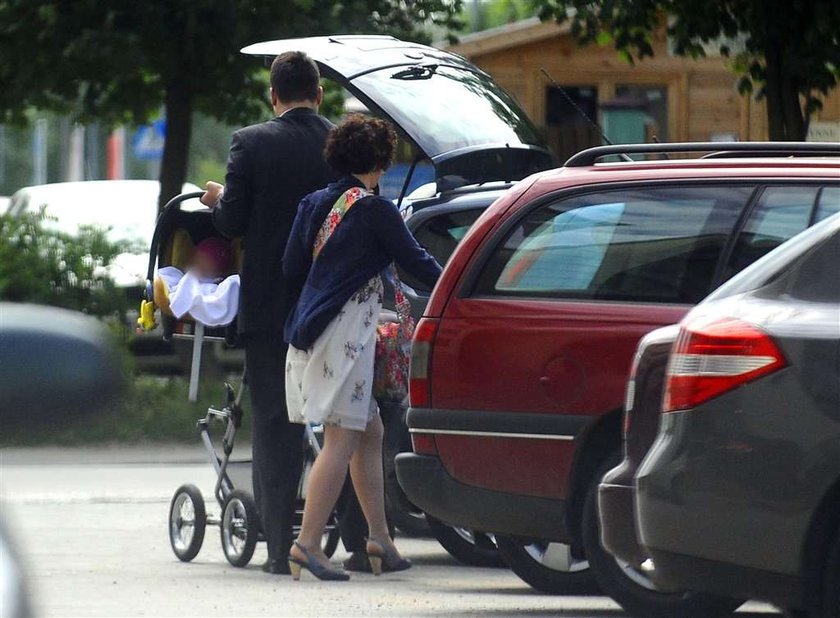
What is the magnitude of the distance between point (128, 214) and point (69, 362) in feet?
49.4

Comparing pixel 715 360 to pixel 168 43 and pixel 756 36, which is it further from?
pixel 168 43

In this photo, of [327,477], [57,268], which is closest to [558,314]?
[327,477]

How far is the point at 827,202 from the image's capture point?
648cm

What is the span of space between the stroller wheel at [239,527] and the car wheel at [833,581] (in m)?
3.56

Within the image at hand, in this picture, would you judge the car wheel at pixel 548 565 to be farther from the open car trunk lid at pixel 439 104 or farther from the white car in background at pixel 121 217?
the white car in background at pixel 121 217

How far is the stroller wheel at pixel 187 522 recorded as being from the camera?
841cm

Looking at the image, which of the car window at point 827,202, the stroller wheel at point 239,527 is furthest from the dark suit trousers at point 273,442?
the car window at point 827,202

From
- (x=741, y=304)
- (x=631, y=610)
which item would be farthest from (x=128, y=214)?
(x=741, y=304)

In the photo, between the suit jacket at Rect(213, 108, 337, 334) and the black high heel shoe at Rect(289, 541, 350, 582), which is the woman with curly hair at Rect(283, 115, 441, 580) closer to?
the black high heel shoe at Rect(289, 541, 350, 582)

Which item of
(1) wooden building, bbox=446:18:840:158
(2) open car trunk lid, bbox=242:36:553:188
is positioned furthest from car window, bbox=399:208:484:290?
(1) wooden building, bbox=446:18:840:158

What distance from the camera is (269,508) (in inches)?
313

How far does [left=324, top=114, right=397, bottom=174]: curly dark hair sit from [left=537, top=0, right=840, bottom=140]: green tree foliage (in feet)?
19.6

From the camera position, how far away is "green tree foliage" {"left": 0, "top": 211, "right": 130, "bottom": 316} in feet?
47.3

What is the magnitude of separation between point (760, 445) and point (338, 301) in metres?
2.77
